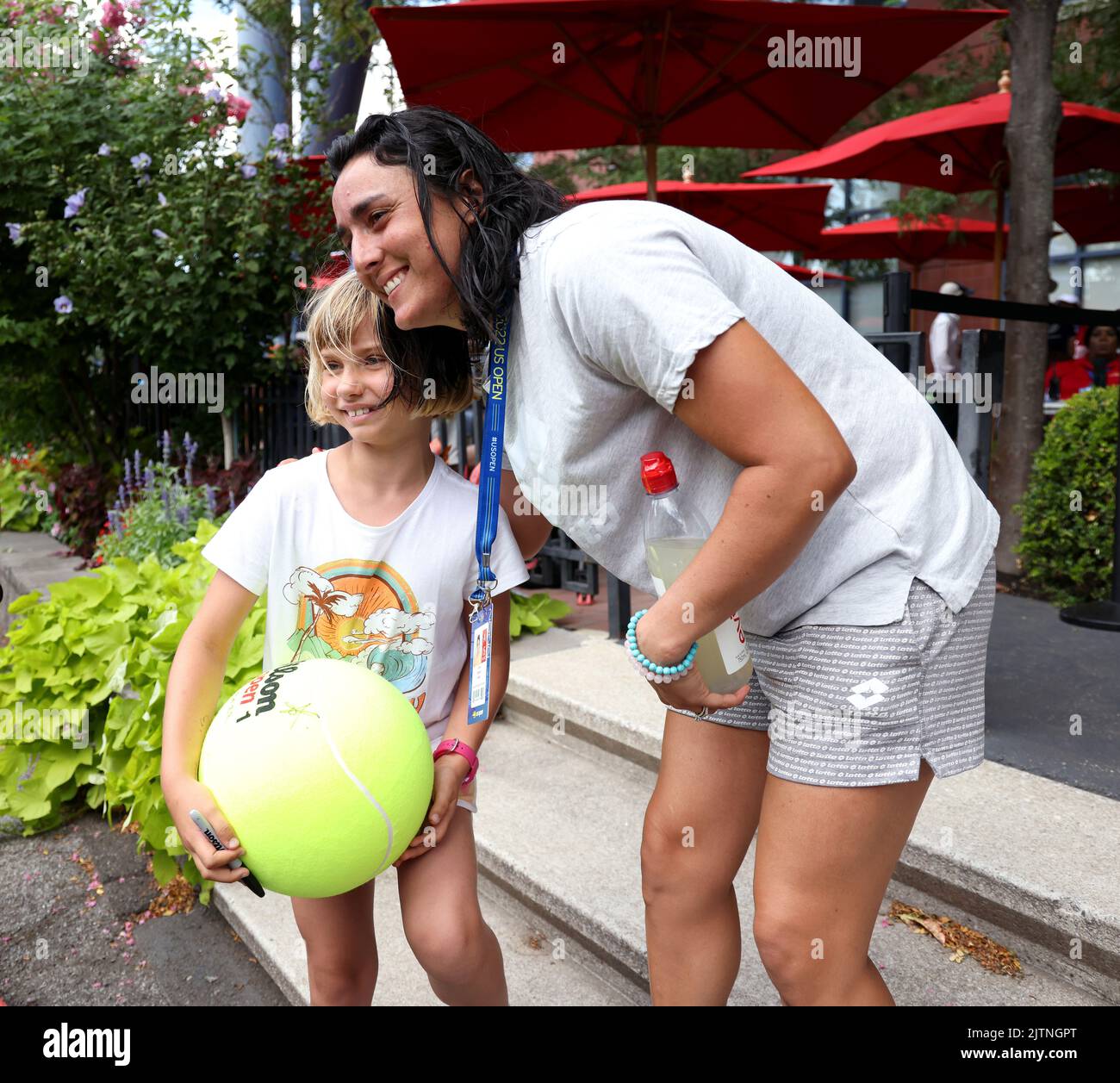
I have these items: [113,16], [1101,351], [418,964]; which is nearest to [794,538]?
[418,964]

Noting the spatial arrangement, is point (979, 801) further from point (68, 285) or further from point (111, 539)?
point (68, 285)

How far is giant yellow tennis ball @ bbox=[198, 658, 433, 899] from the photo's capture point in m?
1.54

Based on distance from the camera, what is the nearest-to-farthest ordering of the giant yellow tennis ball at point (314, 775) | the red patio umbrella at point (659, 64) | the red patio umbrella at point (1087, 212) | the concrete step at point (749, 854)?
1. the giant yellow tennis ball at point (314, 775)
2. the concrete step at point (749, 854)
3. the red patio umbrella at point (659, 64)
4. the red patio umbrella at point (1087, 212)

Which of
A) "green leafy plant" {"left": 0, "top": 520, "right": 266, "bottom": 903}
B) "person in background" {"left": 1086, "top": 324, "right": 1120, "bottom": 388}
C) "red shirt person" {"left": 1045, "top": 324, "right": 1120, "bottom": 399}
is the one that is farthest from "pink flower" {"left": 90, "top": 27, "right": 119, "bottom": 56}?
"person in background" {"left": 1086, "top": 324, "right": 1120, "bottom": 388}

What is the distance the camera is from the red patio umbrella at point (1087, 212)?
943 centimetres

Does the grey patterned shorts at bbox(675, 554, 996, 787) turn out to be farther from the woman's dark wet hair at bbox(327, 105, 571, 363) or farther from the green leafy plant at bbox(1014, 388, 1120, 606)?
the green leafy plant at bbox(1014, 388, 1120, 606)

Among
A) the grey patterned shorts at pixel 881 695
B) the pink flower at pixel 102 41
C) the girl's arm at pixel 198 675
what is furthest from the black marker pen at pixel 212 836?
the pink flower at pixel 102 41

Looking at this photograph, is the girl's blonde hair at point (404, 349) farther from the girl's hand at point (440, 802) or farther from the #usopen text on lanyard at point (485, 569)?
the girl's hand at point (440, 802)

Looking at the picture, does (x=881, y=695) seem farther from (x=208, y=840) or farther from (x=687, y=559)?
(x=208, y=840)

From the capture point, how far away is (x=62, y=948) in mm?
3180

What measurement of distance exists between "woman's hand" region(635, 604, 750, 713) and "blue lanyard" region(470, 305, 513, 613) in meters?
0.39

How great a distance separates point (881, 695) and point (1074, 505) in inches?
177

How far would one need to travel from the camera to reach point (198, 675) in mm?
1840

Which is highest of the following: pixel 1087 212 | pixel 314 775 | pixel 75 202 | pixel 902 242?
pixel 902 242
